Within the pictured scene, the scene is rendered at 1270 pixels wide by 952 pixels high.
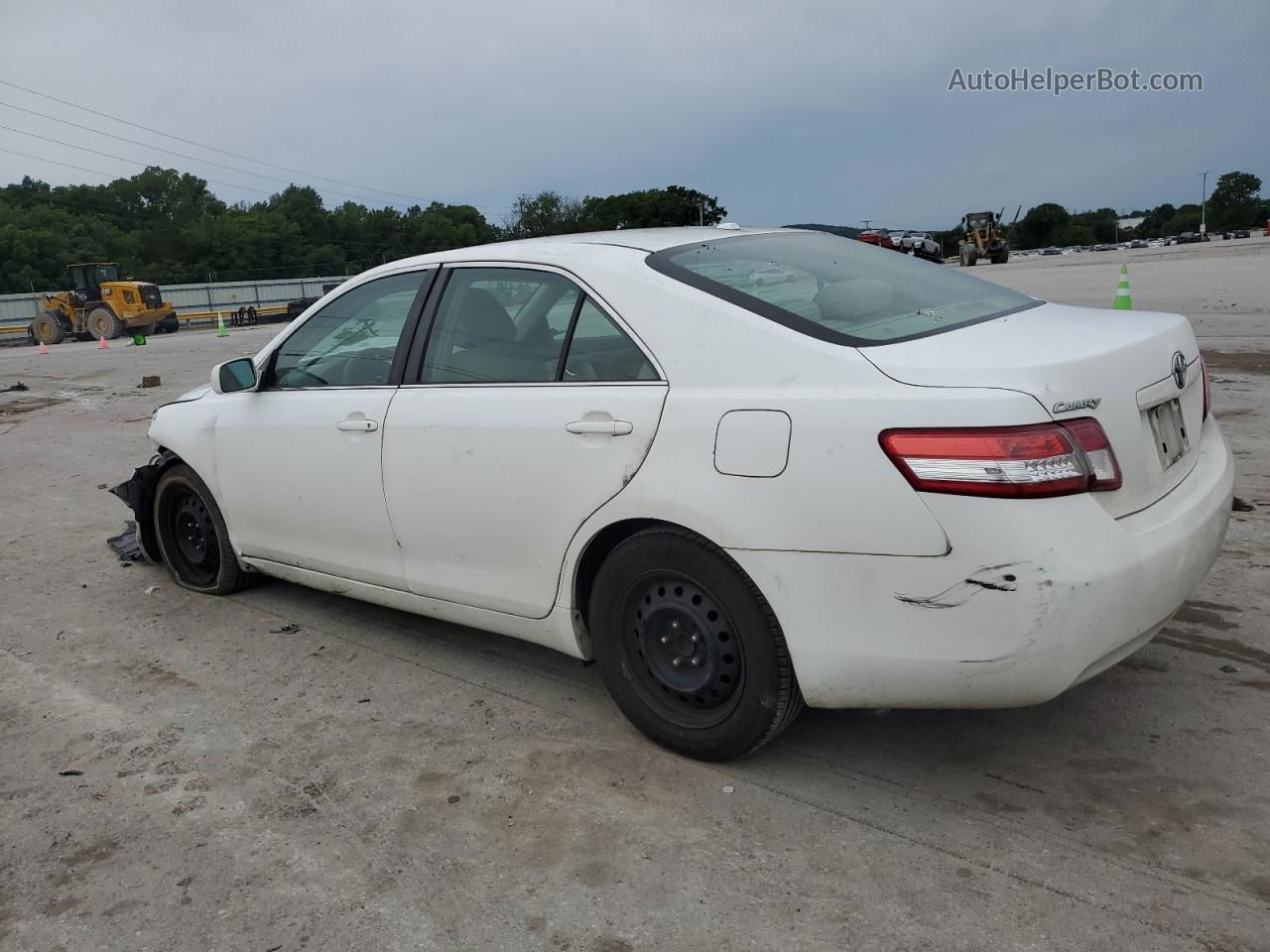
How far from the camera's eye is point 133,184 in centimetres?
8981

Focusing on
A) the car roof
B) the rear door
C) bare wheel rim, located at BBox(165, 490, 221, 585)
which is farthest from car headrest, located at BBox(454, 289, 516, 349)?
bare wheel rim, located at BBox(165, 490, 221, 585)

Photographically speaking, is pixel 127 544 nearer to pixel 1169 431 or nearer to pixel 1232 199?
pixel 1169 431

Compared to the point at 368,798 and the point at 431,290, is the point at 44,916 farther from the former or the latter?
the point at 431,290

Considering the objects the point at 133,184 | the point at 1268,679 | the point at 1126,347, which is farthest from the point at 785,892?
the point at 133,184

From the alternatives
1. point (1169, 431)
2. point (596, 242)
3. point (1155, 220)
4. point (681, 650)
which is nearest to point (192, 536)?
point (596, 242)

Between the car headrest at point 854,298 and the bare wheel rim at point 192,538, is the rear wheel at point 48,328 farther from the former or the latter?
the car headrest at point 854,298

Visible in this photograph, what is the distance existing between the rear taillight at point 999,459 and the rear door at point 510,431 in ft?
2.60

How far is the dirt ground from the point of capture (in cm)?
246

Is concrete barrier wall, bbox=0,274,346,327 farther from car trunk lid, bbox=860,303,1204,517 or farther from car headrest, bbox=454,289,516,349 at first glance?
car trunk lid, bbox=860,303,1204,517

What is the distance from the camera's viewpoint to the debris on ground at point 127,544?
5734 millimetres

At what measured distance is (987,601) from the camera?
99.0 inches

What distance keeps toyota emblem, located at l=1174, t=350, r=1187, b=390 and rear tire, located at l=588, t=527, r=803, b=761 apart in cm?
139

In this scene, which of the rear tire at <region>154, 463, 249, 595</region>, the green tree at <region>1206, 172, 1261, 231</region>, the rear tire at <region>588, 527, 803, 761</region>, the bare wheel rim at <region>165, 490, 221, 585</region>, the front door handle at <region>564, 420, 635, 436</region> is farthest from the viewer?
the green tree at <region>1206, 172, 1261, 231</region>

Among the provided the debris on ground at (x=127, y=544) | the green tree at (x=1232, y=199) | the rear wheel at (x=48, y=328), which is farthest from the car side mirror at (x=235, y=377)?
the green tree at (x=1232, y=199)
